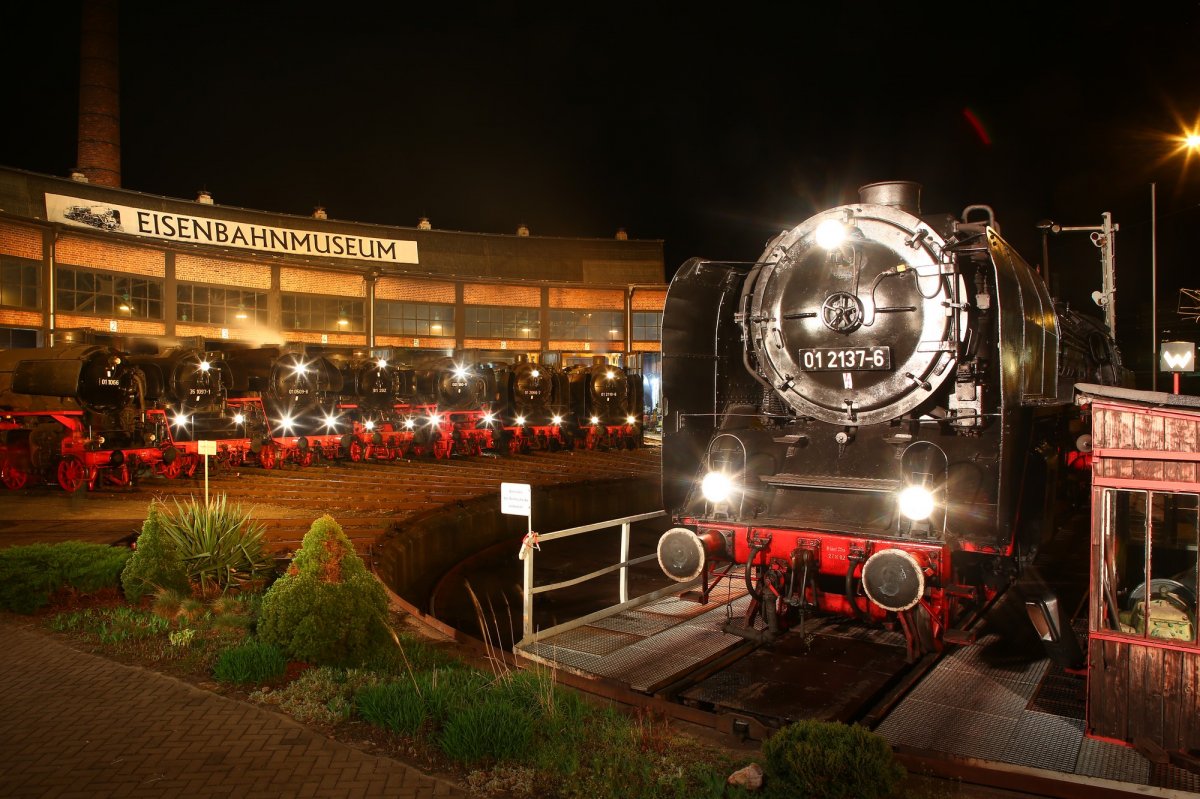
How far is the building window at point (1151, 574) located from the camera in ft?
14.2

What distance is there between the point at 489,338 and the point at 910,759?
1243 inches

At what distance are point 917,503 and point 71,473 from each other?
14.5 metres

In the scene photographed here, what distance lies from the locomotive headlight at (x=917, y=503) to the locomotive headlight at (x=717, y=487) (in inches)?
55.5

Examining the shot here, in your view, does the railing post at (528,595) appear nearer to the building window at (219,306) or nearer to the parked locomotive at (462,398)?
the parked locomotive at (462,398)

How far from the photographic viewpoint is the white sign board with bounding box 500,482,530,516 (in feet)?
21.0

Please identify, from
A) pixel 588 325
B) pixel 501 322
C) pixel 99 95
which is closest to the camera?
pixel 99 95

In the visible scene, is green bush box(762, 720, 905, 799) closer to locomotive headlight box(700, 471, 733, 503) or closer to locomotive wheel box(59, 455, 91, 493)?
locomotive headlight box(700, 471, 733, 503)

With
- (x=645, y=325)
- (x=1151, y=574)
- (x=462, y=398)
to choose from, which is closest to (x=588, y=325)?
(x=645, y=325)

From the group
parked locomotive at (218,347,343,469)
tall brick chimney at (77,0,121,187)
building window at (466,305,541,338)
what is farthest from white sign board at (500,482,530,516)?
tall brick chimney at (77,0,121,187)

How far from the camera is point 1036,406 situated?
235 inches

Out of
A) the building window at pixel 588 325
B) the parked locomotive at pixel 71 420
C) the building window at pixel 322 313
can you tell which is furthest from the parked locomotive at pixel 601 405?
the parked locomotive at pixel 71 420

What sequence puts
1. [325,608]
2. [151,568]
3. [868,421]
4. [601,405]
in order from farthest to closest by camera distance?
[601,405] → [151,568] → [868,421] → [325,608]

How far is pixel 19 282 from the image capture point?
23156 millimetres

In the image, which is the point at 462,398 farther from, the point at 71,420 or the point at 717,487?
the point at 717,487
